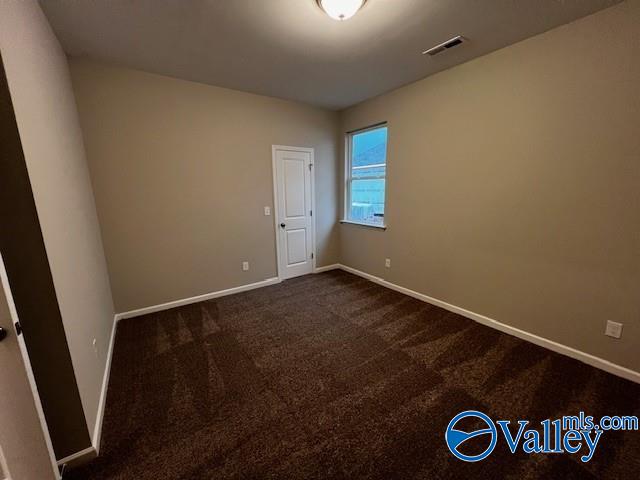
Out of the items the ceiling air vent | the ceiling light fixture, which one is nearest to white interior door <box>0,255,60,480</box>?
the ceiling light fixture

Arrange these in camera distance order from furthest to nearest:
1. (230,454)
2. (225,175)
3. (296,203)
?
(296,203) → (225,175) → (230,454)

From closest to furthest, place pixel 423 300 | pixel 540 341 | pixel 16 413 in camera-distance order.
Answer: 1. pixel 16 413
2. pixel 540 341
3. pixel 423 300

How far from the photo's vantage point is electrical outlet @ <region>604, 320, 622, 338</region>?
1869mm

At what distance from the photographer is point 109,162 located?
256 centimetres

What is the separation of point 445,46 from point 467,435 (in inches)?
113

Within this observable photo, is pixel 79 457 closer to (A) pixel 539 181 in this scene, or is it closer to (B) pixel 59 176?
(B) pixel 59 176

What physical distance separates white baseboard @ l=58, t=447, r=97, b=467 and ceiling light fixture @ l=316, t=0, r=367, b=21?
2.90 meters

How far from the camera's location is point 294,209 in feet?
12.8

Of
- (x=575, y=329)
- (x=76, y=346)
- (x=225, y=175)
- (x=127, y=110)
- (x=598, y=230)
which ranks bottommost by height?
(x=575, y=329)

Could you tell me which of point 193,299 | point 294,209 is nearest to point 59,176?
point 193,299

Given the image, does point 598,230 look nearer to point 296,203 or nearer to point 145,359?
point 296,203

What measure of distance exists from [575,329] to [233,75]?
397cm

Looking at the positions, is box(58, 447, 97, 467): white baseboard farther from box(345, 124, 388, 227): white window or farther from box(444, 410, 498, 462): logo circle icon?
box(345, 124, 388, 227): white window

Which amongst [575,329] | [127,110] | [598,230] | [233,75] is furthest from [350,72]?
[575,329]
